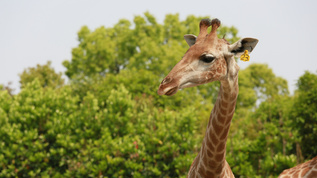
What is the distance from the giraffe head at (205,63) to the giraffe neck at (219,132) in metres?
0.15

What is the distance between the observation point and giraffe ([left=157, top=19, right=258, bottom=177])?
10.1 feet

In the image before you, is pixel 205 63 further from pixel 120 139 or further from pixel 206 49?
pixel 120 139

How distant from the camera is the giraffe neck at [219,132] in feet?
11.2

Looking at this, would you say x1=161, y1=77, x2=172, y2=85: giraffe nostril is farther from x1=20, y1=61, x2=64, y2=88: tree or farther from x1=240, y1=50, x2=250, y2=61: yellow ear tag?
x1=20, y1=61, x2=64, y2=88: tree

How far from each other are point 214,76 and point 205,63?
16 cm

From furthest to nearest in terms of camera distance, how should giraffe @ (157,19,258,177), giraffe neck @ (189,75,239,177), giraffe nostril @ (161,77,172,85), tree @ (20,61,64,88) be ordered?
tree @ (20,61,64,88) → giraffe neck @ (189,75,239,177) → giraffe @ (157,19,258,177) → giraffe nostril @ (161,77,172,85)

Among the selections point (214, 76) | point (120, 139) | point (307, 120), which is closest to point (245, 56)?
point (214, 76)

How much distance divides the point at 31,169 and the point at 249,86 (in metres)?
27.7

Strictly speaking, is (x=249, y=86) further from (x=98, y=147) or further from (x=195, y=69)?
(x=195, y=69)

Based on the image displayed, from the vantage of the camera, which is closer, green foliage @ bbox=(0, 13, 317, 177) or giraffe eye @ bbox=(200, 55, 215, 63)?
giraffe eye @ bbox=(200, 55, 215, 63)

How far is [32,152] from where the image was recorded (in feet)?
31.9

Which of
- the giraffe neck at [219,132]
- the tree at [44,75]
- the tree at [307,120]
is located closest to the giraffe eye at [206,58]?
the giraffe neck at [219,132]

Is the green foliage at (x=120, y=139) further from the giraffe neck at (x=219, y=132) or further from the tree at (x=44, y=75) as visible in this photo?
the tree at (x=44, y=75)

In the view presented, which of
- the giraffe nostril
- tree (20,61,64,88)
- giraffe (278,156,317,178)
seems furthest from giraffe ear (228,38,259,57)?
tree (20,61,64,88)
